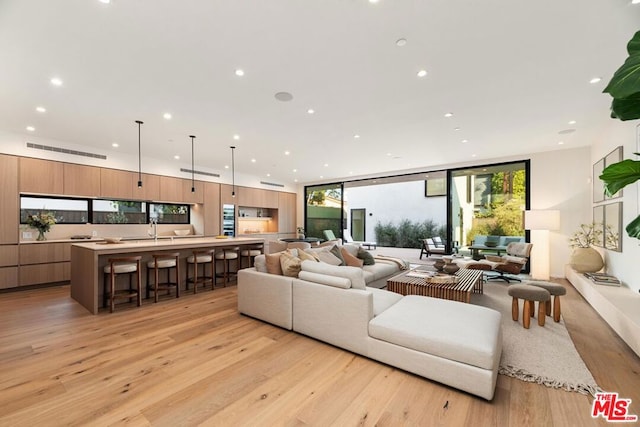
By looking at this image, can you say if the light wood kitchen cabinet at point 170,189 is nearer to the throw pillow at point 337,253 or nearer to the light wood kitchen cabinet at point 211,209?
the light wood kitchen cabinet at point 211,209

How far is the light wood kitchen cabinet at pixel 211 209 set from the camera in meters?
7.86

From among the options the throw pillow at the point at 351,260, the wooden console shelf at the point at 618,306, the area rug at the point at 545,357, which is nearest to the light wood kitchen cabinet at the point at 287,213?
the throw pillow at the point at 351,260

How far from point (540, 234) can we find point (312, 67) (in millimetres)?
6213

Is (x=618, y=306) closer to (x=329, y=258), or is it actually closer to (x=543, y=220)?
(x=543, y=220)

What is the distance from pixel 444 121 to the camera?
172 inches

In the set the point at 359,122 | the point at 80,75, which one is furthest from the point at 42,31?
the point at 359,122

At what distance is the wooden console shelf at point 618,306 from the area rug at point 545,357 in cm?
46

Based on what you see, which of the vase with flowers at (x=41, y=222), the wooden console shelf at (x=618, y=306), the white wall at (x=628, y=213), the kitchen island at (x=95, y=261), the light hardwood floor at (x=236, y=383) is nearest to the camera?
the light hardwood floor at (x=236, y=383)

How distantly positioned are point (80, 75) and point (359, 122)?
3642mm

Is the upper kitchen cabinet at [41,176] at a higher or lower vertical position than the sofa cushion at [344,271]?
higher

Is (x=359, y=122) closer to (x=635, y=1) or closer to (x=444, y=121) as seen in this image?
(x=444, y=121)

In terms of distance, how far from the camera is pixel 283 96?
352 cm

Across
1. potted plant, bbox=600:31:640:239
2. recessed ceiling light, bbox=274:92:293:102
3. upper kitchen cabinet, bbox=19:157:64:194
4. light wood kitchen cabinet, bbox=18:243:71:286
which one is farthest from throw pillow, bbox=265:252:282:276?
upper kitchen cabinet, bbox=19:157:64:194

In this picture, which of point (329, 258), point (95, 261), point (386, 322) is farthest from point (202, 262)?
point (386, 322)
